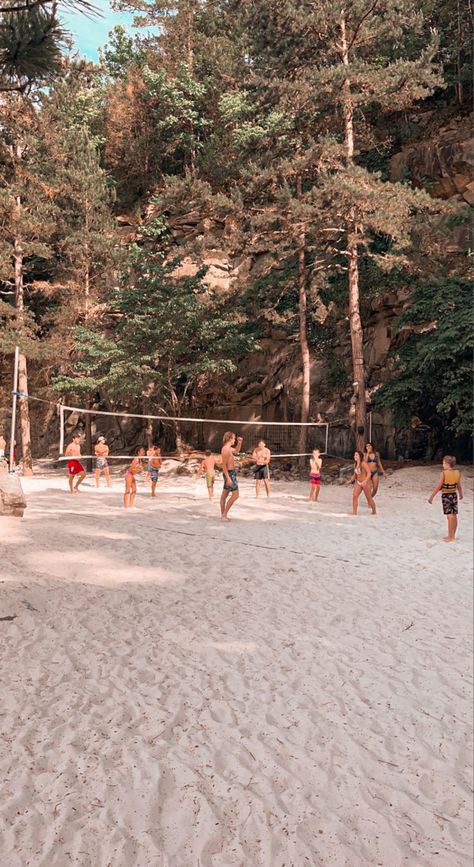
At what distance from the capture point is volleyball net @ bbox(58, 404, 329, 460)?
2469 centimetres

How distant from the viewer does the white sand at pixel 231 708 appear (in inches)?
134

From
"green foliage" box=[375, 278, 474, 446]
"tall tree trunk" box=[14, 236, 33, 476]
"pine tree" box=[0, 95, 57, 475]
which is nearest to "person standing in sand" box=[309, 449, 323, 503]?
"green foliage" box=[375, 278, 474, 446]

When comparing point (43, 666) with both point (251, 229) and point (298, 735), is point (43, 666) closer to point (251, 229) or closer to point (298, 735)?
point (298, 735)

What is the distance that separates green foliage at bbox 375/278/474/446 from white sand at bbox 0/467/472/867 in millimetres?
9544

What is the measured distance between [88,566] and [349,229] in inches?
581

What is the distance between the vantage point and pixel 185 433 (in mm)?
27531

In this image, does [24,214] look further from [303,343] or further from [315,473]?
[315,473]

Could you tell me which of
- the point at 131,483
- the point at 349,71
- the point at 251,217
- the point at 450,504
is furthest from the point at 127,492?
the point at 349,71

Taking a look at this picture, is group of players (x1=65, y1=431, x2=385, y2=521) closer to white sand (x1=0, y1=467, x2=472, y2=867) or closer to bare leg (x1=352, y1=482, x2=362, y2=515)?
bare leg (x1=352, y1=482, x2=362, y2=515)

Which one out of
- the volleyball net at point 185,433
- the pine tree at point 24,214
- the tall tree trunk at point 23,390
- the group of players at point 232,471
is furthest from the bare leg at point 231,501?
the tall tree trunk at point 23,390

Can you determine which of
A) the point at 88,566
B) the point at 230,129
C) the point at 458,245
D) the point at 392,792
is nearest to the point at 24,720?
the point at 392,792

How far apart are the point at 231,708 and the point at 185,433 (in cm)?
2306

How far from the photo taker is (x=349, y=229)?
1877 cm

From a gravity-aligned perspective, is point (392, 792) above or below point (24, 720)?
below
